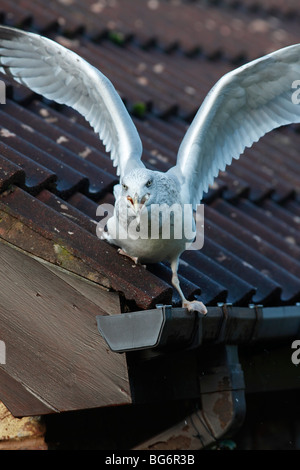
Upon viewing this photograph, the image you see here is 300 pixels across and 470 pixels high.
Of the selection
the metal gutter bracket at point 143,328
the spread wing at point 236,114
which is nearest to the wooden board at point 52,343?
the metal gutter bracket at point 143,328

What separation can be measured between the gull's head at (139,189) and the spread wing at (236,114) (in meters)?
0.33

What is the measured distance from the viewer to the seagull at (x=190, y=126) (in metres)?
2.51

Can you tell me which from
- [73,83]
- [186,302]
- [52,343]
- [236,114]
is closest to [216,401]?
[186,302]

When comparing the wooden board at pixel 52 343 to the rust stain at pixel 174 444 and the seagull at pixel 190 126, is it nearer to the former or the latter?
the seagull at pixel 190 126

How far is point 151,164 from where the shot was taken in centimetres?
360

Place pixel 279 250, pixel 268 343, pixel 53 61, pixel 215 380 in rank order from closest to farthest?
1. pixel 215 380
2. pixel 268 343
3. pixel 53 61
4. pixel 279 250

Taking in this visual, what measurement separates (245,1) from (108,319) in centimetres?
582

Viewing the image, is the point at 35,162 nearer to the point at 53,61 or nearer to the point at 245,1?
the point at 53,61

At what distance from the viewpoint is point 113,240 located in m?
2.52

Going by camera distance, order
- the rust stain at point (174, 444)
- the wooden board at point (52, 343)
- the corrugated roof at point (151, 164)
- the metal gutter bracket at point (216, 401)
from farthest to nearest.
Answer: the rust stain at point (174, 444), the metal gutter bracket at point (216, 401), the corrugated roof at point (151, 164), the wooden board at point (52, 343)

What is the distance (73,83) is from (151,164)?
63 centimetres

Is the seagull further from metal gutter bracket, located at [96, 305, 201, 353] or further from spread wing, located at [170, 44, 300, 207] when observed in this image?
metal gutter bracket, located at [96, 305, 201, 353]

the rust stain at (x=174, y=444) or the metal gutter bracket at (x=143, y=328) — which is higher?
the metal gutter bracket at (x=143, y=328)
